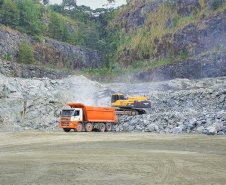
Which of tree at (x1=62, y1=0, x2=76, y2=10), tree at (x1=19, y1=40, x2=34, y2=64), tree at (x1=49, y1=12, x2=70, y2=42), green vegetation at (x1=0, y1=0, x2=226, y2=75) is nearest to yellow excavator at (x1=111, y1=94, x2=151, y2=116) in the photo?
tree at (x1=19, y1=40, x2=34, y2=64)

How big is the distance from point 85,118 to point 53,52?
35190mm

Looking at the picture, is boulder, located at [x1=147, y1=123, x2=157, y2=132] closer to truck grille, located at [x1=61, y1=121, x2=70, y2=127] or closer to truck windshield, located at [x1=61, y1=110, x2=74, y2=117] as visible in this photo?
truck windshield, located at [x1=61, y1=110, x2=74, y2=117]

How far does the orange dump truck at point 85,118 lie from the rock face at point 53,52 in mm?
23905

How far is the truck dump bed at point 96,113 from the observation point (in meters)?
20.6

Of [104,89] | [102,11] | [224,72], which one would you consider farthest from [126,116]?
[102,11]

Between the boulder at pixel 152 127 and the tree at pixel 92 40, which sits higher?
the tree at pixel 92 40

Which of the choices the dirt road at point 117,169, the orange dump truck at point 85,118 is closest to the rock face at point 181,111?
the orange dump truck at point 85,118

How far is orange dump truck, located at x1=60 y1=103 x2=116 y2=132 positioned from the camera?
20.0 m

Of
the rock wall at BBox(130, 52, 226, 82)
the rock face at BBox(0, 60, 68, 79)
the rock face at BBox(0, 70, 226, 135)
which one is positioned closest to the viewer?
the rock face at BBox(0, 70, 226, 135)

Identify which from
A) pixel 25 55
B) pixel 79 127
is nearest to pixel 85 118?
pixel 79 127

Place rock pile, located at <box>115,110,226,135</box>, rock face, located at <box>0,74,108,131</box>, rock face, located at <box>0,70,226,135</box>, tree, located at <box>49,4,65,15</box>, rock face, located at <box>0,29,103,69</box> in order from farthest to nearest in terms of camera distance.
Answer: tree, located at <box>49,4,65,15</box> < rock face, located at <box>0,29,103,69</box> < rock face, located at <box>0,74,108,131</box> < rock face, located at <box>0,70,226,135</box> < rock pile, located at <box>115,110,226,135</box>

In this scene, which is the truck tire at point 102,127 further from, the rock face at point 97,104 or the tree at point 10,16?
the tree at point 10,16

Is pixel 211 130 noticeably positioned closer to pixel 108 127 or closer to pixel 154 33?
pixel 108 127

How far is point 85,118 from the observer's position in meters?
20.6
